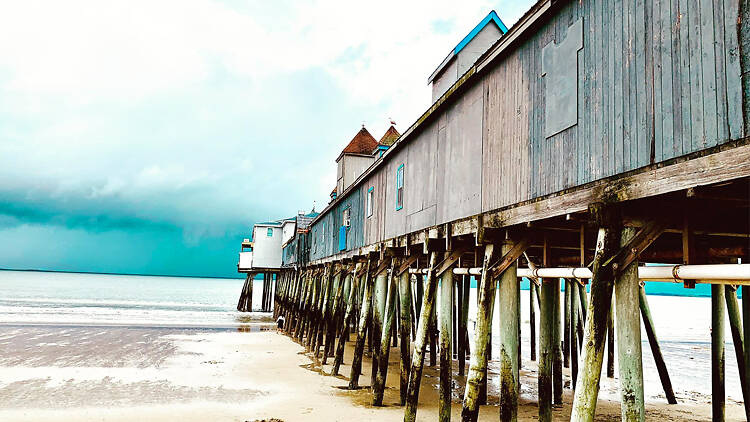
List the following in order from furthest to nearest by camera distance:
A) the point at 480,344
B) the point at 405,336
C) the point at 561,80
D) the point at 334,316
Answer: the point at 334,316, the point at 405,336, the point at 480,344, the point at 561,80

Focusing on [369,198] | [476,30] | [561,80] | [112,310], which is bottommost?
[112,310]

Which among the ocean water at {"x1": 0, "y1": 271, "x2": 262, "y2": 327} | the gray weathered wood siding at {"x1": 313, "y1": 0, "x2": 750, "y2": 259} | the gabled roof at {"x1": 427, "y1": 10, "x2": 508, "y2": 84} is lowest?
the ocean water at {"x1": 0, "y1": 271, "x2": 262, "y2": 327}

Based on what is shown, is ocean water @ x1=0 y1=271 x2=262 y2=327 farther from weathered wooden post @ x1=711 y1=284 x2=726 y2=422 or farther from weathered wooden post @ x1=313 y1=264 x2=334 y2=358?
weathered wooden post @ x1=711 y1=284 x2=726 y2=422

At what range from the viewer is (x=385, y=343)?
1173 centimetres

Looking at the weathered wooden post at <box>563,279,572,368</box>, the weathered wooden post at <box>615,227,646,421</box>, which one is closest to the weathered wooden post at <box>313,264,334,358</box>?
the weathered wooden post at <box>563,279,572,368</box>

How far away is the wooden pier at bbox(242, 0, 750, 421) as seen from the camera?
4.52m

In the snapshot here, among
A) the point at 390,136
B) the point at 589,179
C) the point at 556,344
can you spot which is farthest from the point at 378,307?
the point at 390,136

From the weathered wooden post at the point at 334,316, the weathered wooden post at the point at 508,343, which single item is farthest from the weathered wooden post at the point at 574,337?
the weathered wooden post at the point at 508,343

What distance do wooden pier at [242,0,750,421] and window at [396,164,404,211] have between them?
2.30ft

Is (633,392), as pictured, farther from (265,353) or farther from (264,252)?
(264,252)

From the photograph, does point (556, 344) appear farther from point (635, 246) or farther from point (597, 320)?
point (635, 246)

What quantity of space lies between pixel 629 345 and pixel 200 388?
1116cm

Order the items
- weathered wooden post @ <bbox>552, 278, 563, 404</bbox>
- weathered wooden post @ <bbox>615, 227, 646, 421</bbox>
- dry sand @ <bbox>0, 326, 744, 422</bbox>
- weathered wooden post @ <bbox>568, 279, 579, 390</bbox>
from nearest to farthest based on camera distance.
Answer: weathered wooden post @ <bbox>615, 227, 646, 421</bbox>, weathered wooden post @ <bbox>552, 278, 563, 404</bbox>, dry sand @ <bbox>0, 326, 744, 422</bbox>, weathered wooden post @ <bbox>568, 279, 579, 390</bbox>

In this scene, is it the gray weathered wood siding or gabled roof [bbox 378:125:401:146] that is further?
gabled roof [bbox 378:125:401:146]
